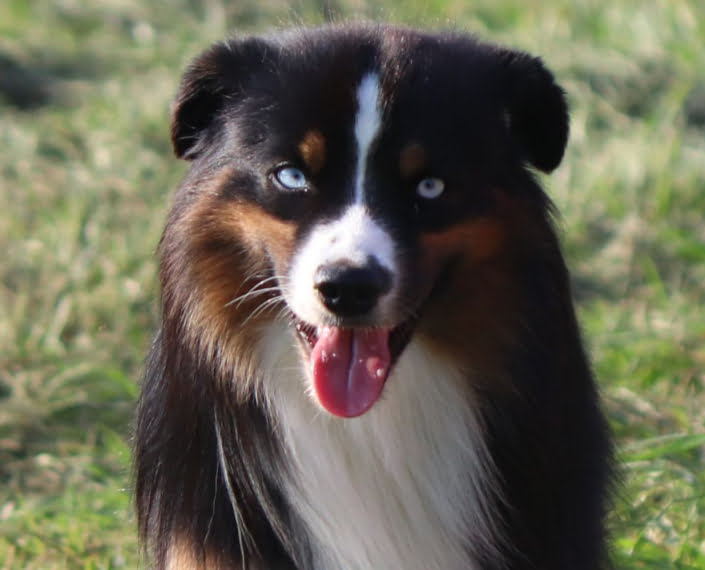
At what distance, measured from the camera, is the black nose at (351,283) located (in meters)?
2.86

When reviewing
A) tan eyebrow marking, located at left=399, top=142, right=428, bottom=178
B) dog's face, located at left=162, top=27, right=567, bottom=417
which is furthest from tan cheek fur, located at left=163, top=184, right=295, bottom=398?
tan eyebrow marking, located at left=399, top=142, right=428, bottom=178

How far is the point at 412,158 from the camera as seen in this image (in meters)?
3.00

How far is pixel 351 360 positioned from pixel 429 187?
0.44m

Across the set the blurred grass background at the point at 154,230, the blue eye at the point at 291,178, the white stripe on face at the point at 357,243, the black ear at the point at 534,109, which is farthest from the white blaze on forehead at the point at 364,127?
the blurred grass background at the point at 154,230

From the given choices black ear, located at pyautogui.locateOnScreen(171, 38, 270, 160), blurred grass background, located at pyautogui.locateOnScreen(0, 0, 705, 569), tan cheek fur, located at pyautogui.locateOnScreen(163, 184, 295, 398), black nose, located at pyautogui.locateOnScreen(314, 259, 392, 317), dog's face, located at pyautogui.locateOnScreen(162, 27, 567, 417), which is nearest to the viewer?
black nose, located at pyautogui.locateOnScreen(314, 259, 392, 317)

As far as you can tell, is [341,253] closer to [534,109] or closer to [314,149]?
[314,149]

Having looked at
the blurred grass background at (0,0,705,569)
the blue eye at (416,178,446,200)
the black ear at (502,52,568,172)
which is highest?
the black ear at (502,52,568,172)

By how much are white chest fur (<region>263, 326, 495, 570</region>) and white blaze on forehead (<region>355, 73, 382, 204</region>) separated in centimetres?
43

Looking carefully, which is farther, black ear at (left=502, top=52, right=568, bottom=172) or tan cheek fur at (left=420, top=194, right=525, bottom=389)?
black ear at (left=502, top=52, right=568, bottom=172)

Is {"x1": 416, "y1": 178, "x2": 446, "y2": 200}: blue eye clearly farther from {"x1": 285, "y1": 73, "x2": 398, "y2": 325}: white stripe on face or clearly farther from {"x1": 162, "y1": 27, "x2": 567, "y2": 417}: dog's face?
{"x1": 285, "y1": 73, "x2": 398, "y2": 325}: white stripe on face

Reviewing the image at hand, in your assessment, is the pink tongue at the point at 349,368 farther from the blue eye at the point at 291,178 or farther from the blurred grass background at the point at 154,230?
the blurred grass background at the point at 154,230

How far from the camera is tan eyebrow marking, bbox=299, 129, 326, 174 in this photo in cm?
300

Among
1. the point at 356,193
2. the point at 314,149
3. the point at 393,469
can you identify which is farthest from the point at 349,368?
the point at 314,149

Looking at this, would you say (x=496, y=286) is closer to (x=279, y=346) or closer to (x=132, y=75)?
(x=279, y=346)
